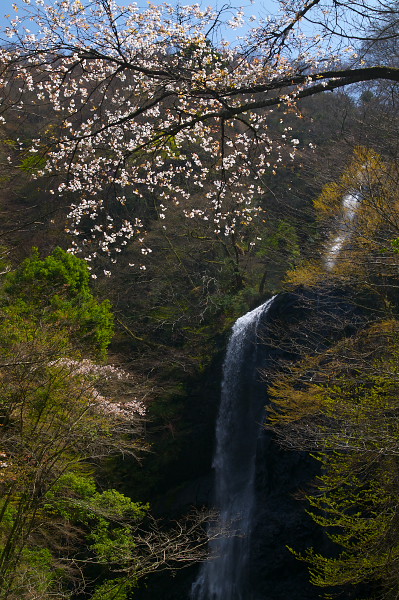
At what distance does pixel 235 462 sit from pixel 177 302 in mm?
6944

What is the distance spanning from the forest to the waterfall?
19.5 inches

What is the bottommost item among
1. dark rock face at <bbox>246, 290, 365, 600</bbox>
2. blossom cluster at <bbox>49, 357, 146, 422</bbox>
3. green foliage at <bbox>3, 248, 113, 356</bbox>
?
dark rock face at <bbox>246, 290, 365, 600</bbox>

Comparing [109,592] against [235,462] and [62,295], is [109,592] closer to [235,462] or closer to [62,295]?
[235,462]

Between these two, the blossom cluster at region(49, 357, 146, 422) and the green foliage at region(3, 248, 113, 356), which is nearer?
the blossom cluster at region(49, 357, 146, 422)

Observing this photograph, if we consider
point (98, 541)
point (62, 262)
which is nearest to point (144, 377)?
point (62, 262)

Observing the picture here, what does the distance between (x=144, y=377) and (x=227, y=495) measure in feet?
14.0

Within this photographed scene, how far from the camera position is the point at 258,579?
38.7 feet

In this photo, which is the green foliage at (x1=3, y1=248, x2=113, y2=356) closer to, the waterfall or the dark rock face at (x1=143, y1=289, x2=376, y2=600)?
the waterfall

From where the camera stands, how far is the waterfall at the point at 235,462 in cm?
1262

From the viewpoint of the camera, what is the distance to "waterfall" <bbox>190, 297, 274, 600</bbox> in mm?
12617

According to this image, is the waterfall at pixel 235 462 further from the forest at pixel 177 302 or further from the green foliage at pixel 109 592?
the green foliage at pixel 109 592

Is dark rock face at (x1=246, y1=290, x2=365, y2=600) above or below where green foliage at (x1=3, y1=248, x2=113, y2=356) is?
below

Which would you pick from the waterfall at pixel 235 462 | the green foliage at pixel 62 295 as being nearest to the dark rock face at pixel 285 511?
the waterfall at pixel 235 462

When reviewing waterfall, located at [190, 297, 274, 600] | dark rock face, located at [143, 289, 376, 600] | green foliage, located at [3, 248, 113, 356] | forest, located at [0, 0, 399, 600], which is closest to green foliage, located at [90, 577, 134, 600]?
forest, located at [0, 0, 399, 600]
